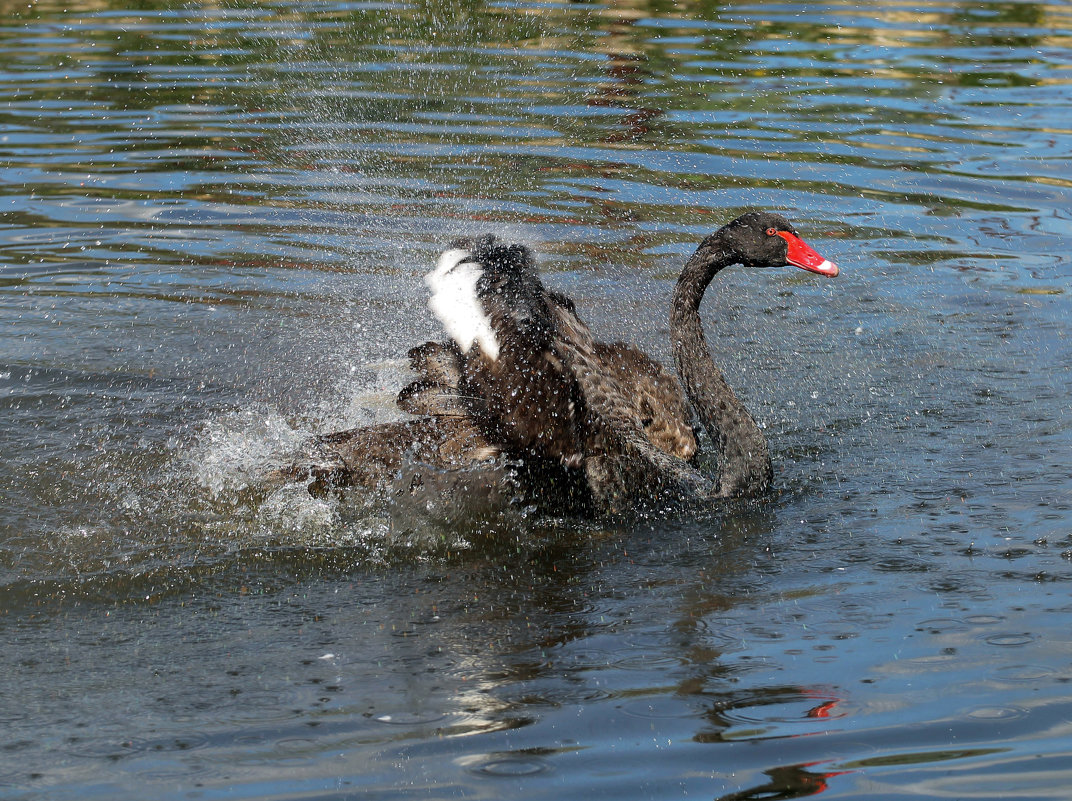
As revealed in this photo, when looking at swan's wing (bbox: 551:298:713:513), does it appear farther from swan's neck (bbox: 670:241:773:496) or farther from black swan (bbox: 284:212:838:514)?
swan's neck (bbox: 670:241:773:496)

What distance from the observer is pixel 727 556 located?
186 inches

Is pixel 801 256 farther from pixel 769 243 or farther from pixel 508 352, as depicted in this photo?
pixel 508 352

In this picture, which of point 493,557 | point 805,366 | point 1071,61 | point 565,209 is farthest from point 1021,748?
point 1071,61

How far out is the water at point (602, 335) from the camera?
3.50 metres

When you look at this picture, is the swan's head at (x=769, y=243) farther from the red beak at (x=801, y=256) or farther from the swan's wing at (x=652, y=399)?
the swan's wing at (x=652, y=399)

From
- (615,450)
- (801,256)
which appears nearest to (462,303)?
(615,450)

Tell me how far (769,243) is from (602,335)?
1752 millimetres

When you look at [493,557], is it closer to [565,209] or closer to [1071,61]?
[565,209]

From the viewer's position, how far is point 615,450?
17.2 feet

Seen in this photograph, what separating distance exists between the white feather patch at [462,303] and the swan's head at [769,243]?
45.7 inches

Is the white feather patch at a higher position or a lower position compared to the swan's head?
lower

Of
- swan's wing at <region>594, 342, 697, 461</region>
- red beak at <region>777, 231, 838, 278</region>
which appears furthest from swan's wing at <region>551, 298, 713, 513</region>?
red beak at <region>777, 231, 838, 278</region>

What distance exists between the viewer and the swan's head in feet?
18.4

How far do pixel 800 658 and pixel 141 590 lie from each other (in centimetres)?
232
